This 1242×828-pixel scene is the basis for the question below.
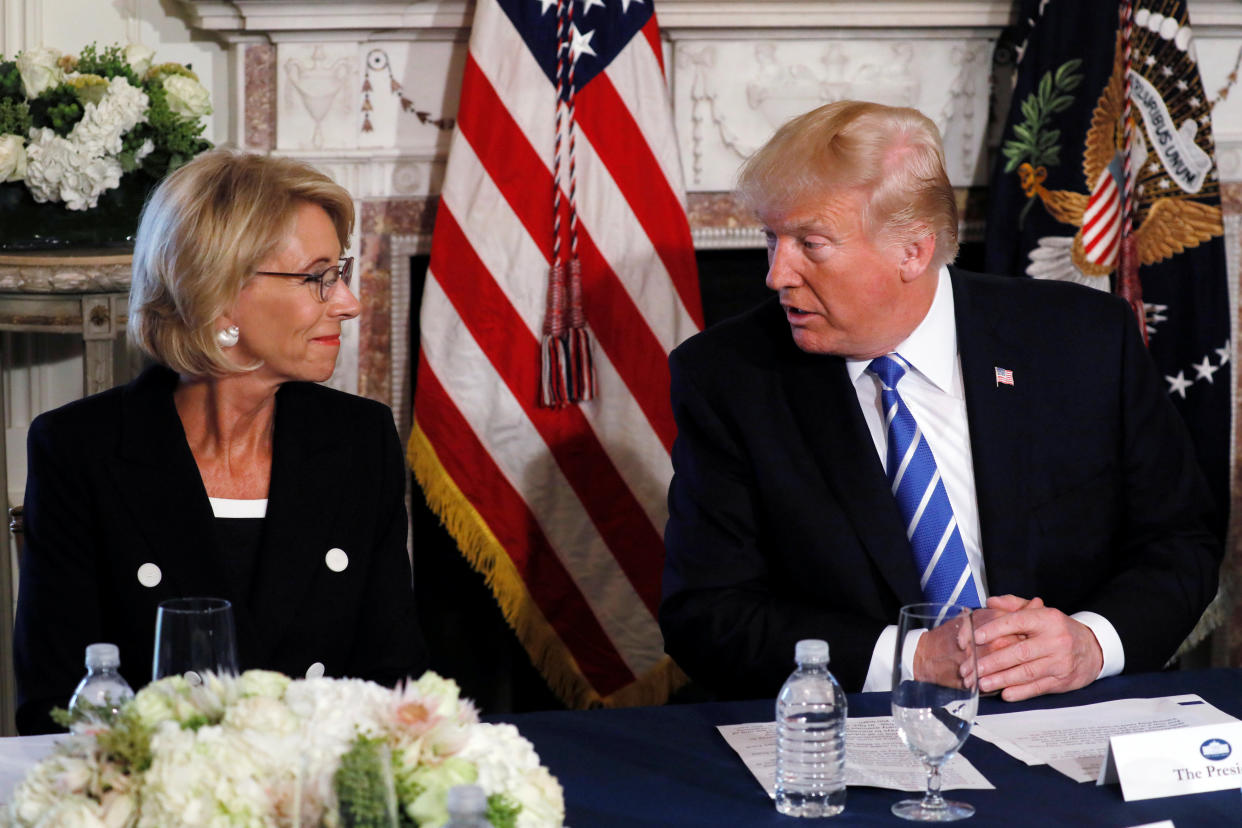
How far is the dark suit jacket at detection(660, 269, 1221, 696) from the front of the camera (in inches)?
84.4

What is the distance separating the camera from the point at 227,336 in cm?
210

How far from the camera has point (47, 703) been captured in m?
1.93

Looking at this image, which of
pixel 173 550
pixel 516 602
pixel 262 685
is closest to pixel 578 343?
pixel 516 602

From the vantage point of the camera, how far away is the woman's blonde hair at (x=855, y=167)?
7.07 ft

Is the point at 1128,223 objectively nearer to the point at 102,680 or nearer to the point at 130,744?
the point at 102,680

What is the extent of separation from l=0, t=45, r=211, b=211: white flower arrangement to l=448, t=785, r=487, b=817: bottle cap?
7.24ft

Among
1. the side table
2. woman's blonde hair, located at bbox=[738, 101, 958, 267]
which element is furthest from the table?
the side table

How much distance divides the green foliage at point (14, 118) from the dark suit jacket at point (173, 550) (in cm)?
99

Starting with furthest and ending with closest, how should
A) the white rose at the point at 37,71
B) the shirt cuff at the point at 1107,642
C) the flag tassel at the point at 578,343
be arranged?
the flag tassel at the point at 578,343
the white rose at the point at 37,71
the shirt cuff at the point at 1107,642

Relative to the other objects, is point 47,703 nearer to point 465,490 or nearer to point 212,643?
point 212,643

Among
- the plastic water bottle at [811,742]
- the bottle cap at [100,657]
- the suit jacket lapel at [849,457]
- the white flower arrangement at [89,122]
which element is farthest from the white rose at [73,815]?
the white flower arrangement at [89,122]

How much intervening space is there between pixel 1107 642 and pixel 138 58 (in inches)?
91.1

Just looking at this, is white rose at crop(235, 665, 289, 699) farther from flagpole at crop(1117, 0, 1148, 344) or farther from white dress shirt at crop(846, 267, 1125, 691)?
flagpole at crop(1117, 0, 1148, 344)

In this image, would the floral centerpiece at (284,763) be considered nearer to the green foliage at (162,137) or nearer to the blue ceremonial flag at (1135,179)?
the green foliage at (162,137)
